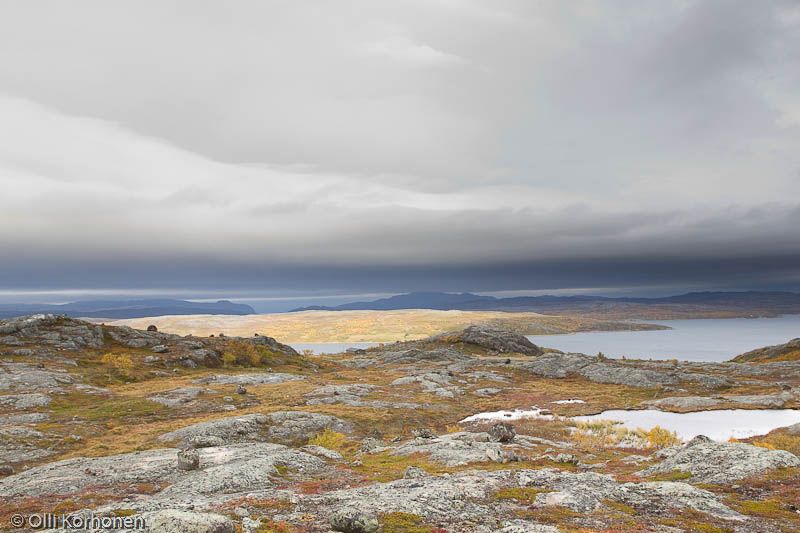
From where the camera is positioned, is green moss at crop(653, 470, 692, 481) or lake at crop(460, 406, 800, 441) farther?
lake at crop(460, 406, 800, 441)

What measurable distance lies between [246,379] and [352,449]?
4203 centimetres

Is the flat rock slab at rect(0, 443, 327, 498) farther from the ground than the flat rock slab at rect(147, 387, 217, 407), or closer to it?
farther from the ground

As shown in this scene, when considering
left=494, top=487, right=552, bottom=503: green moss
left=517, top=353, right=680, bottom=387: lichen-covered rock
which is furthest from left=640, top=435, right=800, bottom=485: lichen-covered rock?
left=517, top=353, right=680, bottom=387: lichen-covered rock

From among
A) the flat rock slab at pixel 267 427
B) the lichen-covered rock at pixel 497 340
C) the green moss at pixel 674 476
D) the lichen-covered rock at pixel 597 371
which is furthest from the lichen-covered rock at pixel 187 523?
the lichen-covered rock at pixel 497 340

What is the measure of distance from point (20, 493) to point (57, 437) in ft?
59.5

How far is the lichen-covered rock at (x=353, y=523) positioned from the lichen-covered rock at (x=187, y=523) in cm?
281

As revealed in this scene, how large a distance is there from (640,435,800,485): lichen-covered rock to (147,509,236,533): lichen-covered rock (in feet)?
65.0

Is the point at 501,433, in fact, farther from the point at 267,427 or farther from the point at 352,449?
the point at 267,427

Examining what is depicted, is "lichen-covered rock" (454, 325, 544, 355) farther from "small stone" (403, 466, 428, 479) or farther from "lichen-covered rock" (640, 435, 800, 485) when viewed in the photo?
"small stone" (403, 466, 428, 479)

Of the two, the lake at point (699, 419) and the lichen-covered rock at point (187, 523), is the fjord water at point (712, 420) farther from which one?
the lichen-covered rock at point (187, 523)

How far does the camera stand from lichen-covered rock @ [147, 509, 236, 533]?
9367mm

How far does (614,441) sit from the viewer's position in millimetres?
36031

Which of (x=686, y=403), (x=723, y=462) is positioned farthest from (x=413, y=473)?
(x=686, y=403)

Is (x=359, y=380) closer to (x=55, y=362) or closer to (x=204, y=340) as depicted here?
(x=204, y=340)
